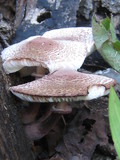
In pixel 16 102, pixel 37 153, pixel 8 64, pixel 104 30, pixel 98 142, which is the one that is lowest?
pixel 37 153

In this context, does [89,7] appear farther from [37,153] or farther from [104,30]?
[37,153]

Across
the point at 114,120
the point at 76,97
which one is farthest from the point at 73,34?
the point at 114,120

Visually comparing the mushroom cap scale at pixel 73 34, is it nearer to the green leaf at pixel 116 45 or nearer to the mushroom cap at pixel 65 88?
the green leaf at pixel 116 45

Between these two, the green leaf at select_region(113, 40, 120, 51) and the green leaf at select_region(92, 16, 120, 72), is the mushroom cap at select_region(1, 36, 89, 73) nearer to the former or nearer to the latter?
the green leaf at select_region(92, 16, 120, 72)

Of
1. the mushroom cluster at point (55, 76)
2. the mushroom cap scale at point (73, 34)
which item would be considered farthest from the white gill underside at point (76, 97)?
the mushroom cap scale at point (73, 34)

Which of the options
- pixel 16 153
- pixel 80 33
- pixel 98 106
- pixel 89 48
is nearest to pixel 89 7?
pixel 80 33

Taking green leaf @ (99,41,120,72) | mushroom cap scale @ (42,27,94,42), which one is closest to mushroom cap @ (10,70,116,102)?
green leaf @ (99,41,120,72)

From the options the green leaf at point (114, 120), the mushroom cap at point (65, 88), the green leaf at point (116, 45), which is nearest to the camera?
the green leaf at point (114, 120)

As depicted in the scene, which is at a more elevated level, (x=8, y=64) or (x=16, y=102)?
(x=8, y=64)
